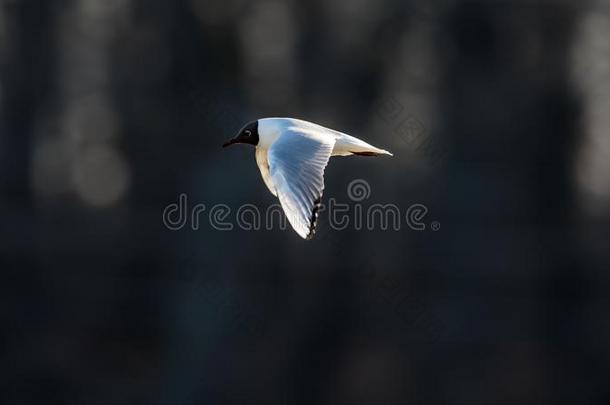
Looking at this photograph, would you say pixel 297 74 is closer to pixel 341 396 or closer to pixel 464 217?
pixel 464 217

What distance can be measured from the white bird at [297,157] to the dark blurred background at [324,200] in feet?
10.6

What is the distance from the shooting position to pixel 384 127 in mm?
6973

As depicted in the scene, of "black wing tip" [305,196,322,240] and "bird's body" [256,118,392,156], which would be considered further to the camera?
"bird's body" [256,118,392,156]

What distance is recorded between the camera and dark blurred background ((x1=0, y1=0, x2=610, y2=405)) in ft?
22.8

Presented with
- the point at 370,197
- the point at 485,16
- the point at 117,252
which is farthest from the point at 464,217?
the point at 117,252

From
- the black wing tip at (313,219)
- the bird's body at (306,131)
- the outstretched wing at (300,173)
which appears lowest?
the black wing tip at (313,219)

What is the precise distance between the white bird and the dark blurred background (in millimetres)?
3220

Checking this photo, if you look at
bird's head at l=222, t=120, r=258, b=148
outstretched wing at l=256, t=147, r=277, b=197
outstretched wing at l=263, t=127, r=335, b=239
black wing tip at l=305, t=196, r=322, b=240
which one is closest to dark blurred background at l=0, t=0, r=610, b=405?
bird's head at l=222, t=120, r=258, b=148

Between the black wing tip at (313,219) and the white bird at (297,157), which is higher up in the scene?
the white bird at (297,157)

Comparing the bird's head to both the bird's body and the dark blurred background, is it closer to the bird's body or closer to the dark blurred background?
the bird's body

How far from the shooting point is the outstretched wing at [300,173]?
3066 mm

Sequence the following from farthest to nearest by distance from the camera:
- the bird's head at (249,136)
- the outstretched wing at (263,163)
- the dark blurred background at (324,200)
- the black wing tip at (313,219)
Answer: the dark blurred background at (324,200)
the bird's head at (249,136)
the outstretched wing at (263,163)
the black wing tip at (313,219)

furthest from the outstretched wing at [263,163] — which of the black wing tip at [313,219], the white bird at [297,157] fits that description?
the black wing tip at [313,219]

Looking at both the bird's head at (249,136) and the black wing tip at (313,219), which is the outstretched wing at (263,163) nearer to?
the bird's head at (249,136)
